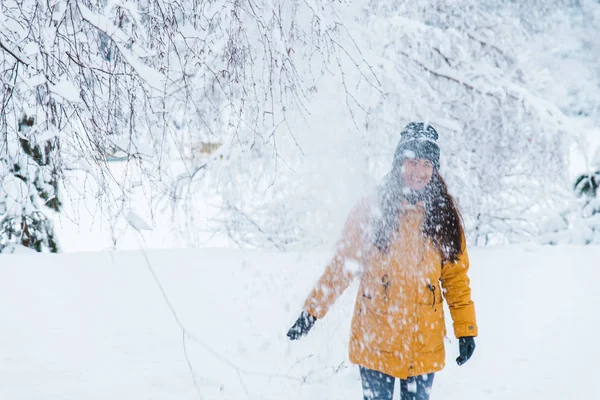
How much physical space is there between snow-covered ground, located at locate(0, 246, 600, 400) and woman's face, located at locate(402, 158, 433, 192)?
146 centimetres

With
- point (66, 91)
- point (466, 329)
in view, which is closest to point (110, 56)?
point (66, 91)

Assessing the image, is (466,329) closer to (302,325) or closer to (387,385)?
(387,385)

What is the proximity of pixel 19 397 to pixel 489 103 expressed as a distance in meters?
6.35

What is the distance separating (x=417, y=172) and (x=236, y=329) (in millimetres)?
3432

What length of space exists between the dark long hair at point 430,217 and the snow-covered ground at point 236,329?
1276mm

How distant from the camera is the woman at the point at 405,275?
2.44m

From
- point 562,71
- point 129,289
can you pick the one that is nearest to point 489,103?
point 562,71

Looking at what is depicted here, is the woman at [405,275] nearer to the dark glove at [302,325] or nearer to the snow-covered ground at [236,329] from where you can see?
the dark glove at [302,325]

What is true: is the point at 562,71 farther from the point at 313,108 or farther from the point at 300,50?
the point at 300,50

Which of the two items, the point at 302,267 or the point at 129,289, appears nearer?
the point at 129,289

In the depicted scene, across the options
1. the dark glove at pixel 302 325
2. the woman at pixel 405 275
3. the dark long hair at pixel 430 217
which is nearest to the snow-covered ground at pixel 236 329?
the dark glove at pixel 302 325

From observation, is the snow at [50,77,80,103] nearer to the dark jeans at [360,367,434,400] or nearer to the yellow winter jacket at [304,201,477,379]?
the yellow winter jacket at [304,201,477,379]

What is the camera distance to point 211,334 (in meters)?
5.19

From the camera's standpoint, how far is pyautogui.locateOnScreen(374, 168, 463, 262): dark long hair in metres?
2.47
